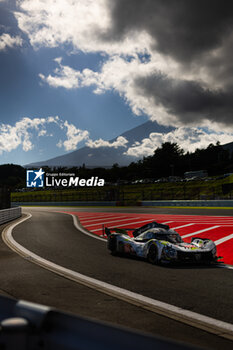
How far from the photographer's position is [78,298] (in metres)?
5.80

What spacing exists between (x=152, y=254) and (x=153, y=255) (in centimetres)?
5

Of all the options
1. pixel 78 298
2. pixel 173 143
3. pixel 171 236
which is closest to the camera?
pixel 78 298

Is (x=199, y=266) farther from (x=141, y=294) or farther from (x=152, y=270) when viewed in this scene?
(x=141, y=294)

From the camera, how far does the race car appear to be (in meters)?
8.17

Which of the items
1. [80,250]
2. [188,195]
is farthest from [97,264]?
[188,195]

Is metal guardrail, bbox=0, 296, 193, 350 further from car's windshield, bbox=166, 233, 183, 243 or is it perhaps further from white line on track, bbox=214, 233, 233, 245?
white line on track, bbox=214, 233, 233, 245

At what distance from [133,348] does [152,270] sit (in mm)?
6342

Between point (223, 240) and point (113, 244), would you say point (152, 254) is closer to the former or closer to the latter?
point (113, 244)

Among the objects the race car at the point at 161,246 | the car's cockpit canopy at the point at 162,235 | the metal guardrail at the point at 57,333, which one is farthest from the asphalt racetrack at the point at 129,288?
the metal guardrail at the point at 57,333

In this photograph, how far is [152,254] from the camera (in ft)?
28.4

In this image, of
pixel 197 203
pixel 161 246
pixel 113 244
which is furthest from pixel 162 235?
pixel 197 203

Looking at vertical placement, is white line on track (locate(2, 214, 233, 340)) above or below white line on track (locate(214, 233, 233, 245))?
above

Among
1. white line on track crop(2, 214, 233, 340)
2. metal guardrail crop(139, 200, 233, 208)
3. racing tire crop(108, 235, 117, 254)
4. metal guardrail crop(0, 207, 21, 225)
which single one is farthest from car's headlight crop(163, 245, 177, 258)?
metal guardrail crop(139, 200, 233, 208)

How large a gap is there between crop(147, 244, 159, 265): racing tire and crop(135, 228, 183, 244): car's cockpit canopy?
0.40 m
